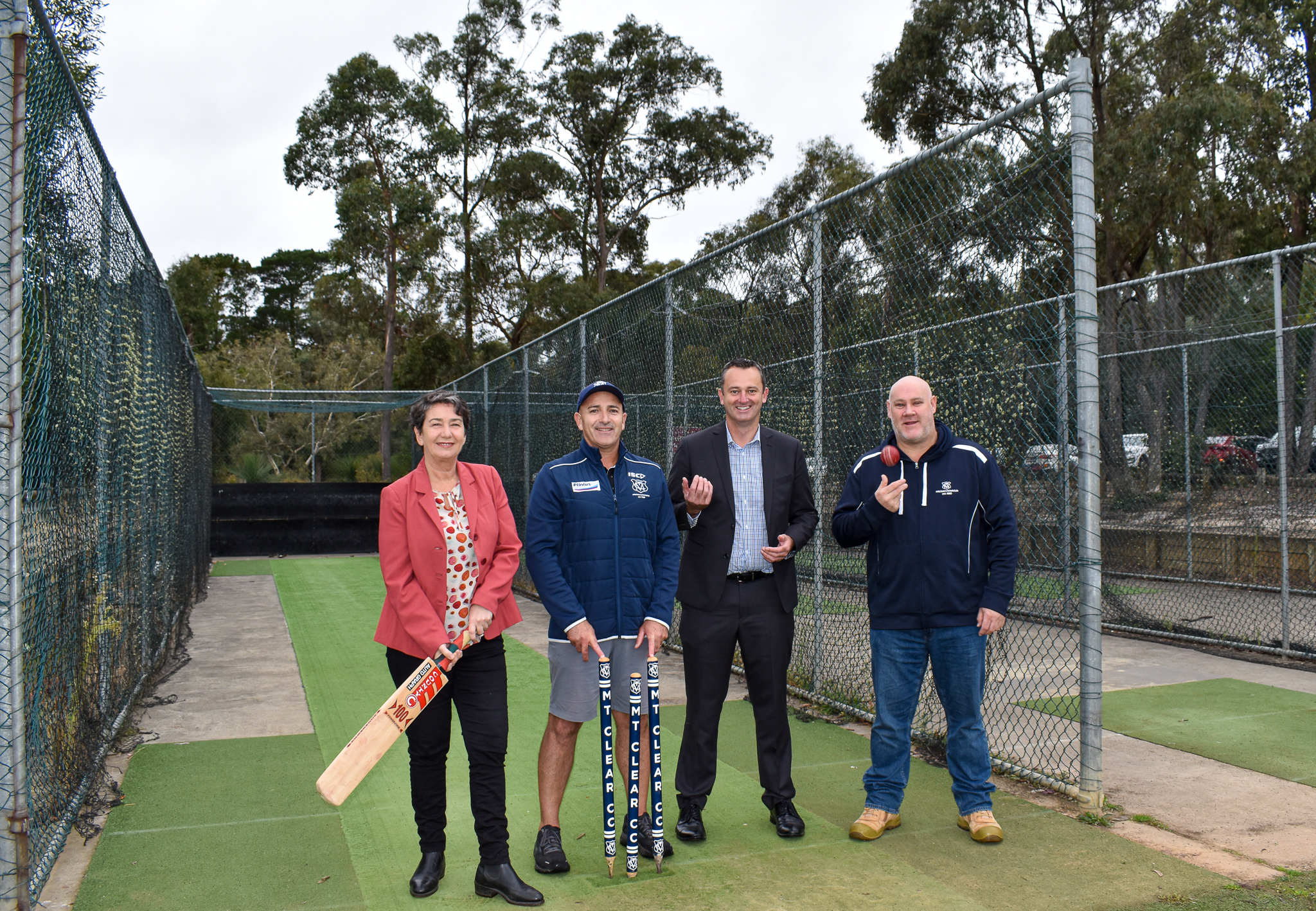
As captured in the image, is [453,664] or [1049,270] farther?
[1049,270]

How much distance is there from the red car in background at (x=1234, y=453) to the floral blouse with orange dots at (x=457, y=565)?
→ 27.7 ft

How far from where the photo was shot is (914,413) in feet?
12.3

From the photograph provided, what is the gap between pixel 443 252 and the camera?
29.8 m

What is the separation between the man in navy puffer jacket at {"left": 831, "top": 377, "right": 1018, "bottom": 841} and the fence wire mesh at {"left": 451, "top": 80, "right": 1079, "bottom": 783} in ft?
2.72

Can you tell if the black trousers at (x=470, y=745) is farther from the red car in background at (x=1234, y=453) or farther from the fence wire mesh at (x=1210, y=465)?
the red car in background at (x=1234, y=453)

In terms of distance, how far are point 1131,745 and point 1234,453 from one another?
5446 mm

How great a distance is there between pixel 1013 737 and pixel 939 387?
191 centimetres

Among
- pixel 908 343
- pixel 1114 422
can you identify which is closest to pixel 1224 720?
pixel 908 343

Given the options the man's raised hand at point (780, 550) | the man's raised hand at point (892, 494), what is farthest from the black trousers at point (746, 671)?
the man's raised hand at point (892, 494)

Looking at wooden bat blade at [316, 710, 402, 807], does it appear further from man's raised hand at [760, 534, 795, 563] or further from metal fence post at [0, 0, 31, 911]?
man's raised hand at [760, 534, 795, 563]

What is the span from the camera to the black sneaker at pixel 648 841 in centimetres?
351

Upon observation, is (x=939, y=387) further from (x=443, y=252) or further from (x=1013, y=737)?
(x=443, y=252)

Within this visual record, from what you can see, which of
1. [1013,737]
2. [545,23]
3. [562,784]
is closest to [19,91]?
[562,784]

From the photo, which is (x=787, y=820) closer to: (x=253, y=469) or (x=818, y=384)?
(x=818, y=384)
